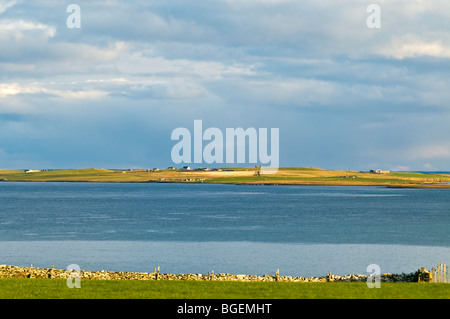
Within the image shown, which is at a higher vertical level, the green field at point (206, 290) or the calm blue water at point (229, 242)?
the calm blue water at point (229, 242)

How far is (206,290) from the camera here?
31734 millimetres

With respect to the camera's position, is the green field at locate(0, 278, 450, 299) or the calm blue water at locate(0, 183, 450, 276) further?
the calm blue water at locate(0, 183, 450, 276)

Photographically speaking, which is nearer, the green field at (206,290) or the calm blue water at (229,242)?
the green field at (206,290)

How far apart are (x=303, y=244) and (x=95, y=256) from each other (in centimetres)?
2655

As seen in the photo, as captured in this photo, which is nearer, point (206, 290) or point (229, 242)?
point (206, 290)

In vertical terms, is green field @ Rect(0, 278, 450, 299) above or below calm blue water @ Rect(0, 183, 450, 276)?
below

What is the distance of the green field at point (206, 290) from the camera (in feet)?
96.9

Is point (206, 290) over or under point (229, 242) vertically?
under

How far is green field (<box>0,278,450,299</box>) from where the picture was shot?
2953 cm
